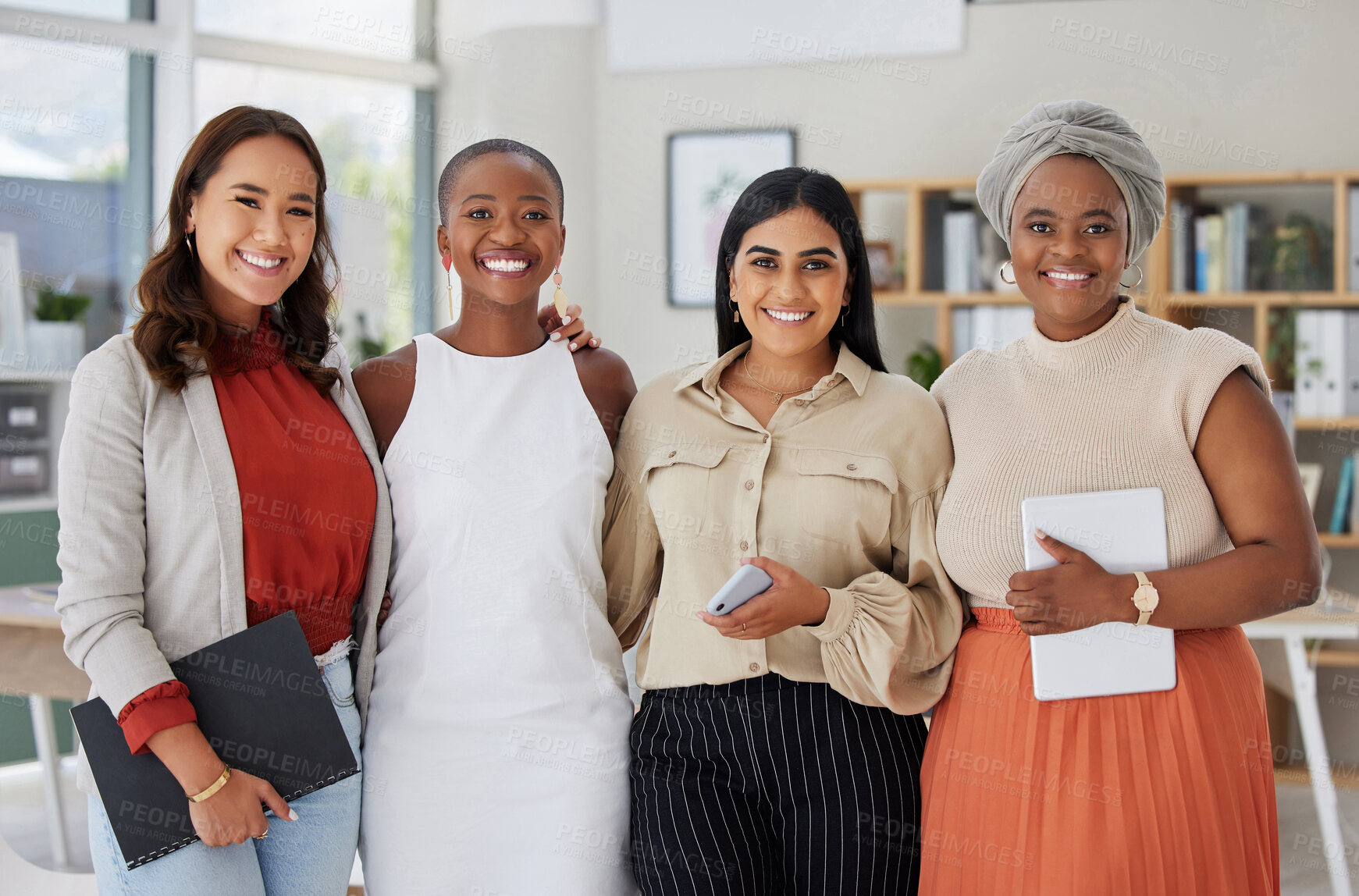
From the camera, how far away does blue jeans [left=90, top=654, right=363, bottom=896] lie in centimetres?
143

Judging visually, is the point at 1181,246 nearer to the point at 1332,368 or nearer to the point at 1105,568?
the point at 1332,368

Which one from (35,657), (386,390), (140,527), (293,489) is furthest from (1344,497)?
(35,657)

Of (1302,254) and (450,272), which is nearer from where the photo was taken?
(450,272)

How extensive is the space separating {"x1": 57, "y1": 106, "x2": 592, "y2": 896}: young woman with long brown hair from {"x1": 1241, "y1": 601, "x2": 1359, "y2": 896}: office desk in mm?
2524

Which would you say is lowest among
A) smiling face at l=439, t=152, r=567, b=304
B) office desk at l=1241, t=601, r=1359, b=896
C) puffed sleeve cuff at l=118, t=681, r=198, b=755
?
office desk at l=1241, t=601, r=1359, b=896

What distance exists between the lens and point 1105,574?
154cm

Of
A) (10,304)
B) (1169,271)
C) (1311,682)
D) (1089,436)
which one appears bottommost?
(1311,682)

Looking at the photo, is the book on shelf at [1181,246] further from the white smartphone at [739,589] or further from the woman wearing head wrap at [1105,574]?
the white smartphone at [739,589]

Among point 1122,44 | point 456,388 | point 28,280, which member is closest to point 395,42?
point 28,280

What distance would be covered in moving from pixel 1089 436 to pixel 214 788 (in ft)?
4.37

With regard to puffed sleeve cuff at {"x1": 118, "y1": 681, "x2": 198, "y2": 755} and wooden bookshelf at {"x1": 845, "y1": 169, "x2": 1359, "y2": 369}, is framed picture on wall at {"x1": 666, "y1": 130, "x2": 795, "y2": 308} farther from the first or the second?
puffed sleeve cuff at {"x1": 118, "y1": 681, "x2": 198, "y2": 755}

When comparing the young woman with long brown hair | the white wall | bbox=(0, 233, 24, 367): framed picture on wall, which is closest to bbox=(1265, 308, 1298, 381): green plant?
the white wall

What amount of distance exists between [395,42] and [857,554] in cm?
429

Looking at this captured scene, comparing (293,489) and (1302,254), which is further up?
(1302,254)
